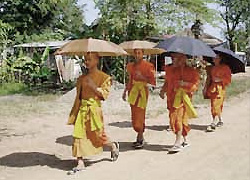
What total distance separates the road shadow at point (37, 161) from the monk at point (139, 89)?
43.9 inches

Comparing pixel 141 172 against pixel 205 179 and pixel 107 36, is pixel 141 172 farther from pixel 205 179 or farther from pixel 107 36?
pixel 107 36

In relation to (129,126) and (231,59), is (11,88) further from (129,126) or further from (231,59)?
(231,59)

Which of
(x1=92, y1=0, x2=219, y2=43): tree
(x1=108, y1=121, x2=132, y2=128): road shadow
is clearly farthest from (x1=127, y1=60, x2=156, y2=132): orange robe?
(x1=92, y1=0, x2=219, y2=43): tree

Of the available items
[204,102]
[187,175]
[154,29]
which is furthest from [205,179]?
[154,29]

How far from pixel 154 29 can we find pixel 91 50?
47.1ft

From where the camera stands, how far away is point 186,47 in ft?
25.9

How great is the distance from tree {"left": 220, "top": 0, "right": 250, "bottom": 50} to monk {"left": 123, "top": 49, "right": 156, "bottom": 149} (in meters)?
51.9

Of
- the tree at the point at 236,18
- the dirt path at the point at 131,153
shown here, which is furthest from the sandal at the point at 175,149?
the tree at the point at 236,18

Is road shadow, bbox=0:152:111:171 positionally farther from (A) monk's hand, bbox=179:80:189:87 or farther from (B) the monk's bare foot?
(A) monk's hand, bbox=179:80:189:87

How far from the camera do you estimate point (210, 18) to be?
21234 millimetres

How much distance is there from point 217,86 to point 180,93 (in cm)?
273

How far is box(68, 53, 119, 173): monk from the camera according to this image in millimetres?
6914

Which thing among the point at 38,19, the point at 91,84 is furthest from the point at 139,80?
the point at 38,19

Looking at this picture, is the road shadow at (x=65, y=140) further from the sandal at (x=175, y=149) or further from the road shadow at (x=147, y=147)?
the sandal at (x=175, y=149)
